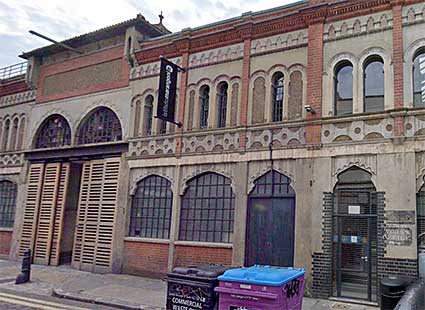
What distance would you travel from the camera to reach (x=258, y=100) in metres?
13.4

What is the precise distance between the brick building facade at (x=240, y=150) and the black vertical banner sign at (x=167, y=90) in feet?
1.44

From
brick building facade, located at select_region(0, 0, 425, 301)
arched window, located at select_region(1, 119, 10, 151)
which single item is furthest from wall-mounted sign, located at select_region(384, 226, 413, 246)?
arched window, located at select_region(1, 119, 10, 151)

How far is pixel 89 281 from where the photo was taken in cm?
1342

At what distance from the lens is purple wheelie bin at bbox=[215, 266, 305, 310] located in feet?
19.3

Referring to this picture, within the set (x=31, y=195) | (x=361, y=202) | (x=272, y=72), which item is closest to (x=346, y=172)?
(x=361, y=202)

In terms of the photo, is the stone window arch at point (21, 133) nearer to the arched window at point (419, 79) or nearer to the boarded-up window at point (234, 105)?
the boarded-up window at point (234, 105)

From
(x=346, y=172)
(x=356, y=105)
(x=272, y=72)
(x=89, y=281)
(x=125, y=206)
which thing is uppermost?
(x=272, y=72)

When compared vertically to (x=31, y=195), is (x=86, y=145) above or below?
above

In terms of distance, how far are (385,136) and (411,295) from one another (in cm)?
708

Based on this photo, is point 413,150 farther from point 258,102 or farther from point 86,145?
point 86,145

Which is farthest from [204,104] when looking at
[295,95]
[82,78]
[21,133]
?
[21,133]

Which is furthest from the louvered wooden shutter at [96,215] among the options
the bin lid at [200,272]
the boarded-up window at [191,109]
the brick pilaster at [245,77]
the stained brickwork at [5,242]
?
the bin lid at [200,272]

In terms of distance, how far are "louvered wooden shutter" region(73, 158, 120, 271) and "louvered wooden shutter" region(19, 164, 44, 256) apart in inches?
109

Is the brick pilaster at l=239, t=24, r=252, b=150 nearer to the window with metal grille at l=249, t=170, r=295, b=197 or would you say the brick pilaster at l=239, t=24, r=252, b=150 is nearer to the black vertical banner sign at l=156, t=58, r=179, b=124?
the window with metal grille at l=249, t=170, r=295, b=197
